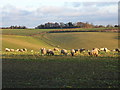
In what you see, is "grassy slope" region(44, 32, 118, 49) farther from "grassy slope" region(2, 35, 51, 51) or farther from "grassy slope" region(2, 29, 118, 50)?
"grassy slope" region(2, 35, 51, 51)

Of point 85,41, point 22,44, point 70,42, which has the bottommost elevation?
point 22,44

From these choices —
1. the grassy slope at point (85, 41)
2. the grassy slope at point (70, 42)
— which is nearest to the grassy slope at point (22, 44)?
the grassy slope at point (70, 42)

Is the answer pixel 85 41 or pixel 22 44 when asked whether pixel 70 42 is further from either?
pixel 22 44

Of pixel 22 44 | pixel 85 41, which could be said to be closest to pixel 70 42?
pixel 85 41

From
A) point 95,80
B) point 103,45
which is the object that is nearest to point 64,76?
point 95,80

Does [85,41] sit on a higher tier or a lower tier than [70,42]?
higher

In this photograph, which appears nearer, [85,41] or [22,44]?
[22,44]

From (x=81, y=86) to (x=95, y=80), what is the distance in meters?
1.93

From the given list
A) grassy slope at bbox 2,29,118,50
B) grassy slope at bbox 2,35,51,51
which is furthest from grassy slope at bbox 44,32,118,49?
grassy slope at bbox 2,35,51,51

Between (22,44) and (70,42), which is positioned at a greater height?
(70,42)

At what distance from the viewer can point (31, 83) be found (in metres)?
13.1

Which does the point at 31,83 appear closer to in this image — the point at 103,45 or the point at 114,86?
the point at 114,86

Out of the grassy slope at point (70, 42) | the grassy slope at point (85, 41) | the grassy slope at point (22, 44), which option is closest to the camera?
the grassy slope at point (22, 44)

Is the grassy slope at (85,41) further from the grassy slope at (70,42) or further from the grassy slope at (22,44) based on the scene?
the grassy slope at (22,44)
